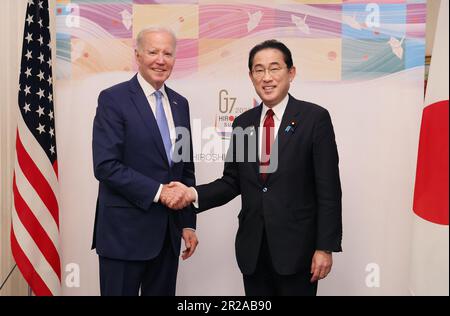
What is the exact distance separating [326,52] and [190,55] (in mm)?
888

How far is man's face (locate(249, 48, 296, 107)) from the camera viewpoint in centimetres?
256

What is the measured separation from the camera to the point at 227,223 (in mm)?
3275

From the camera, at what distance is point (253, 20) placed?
319 cm

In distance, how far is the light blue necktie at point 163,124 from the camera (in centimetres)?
267

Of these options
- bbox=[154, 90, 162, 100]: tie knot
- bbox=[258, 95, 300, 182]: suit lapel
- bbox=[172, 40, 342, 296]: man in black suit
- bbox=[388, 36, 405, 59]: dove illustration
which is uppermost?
bbox=[388, 36, 405, 59]: dove illustration

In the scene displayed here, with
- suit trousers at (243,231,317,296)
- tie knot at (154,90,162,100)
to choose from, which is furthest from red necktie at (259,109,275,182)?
tie knot at (154,90,162,100)

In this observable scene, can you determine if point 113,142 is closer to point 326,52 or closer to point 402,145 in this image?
point 326,52

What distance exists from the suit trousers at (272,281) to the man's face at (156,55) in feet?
3.39

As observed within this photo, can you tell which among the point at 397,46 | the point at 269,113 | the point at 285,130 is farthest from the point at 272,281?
the point at 397,46

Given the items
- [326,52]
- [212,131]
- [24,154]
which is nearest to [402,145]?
[326,52]

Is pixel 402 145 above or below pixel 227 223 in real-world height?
above

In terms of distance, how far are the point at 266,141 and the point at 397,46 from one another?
48.0 inches

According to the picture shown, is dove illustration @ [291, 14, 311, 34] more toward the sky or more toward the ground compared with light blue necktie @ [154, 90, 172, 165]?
more toward the sky

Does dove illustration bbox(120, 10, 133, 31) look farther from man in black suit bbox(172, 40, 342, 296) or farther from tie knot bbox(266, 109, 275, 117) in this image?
tie knot bbox(266, 109, 275, 117)
